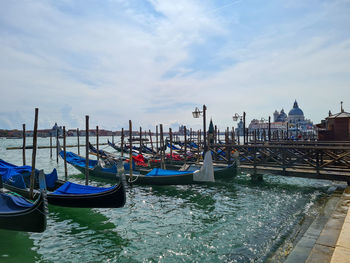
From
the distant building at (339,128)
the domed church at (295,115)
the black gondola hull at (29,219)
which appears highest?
the domed church at (295,115)

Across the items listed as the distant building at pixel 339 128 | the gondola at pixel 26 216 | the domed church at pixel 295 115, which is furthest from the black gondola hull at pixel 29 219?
the domed church at pixel 295 115

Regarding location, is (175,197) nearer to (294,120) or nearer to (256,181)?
(256,181)

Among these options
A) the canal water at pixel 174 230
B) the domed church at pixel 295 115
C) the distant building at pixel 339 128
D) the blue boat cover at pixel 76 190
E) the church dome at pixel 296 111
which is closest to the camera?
the canal water at pixel 174 230

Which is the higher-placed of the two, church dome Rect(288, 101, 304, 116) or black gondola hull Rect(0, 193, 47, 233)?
church dome Rect(288, 101, 304, 116)

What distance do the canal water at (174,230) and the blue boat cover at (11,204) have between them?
77cm

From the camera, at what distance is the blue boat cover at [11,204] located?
214 inches

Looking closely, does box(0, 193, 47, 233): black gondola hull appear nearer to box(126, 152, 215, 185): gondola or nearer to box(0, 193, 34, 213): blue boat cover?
box(0, 193, 34, 213): blue boat cover

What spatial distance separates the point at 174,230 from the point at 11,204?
4.00 meters

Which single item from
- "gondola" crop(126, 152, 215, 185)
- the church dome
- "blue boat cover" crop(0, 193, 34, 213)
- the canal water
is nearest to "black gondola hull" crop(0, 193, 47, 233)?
"blue boat cover" crop(0, 193, 34, 213)

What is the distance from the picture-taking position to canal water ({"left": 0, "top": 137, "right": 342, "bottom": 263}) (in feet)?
15.5

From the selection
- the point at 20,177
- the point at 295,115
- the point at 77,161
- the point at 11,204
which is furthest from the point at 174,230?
the point at 295,115

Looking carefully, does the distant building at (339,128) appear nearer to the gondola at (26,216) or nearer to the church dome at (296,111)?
the gondola at (26,216)

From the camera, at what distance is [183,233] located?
569 cm

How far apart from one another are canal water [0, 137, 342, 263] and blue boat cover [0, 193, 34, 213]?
766 millimetres
